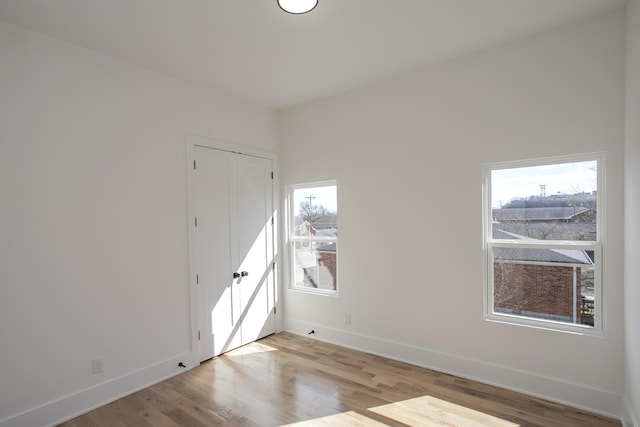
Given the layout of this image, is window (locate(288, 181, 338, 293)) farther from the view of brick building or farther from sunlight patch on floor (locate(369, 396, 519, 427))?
the view of brick building

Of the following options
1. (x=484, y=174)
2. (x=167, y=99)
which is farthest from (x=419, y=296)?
(x=167, y=99)

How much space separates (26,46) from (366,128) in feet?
9.76

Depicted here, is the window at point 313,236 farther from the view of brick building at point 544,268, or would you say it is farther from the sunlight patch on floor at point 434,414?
the view of brick building at point 544,268

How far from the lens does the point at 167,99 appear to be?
127 inches

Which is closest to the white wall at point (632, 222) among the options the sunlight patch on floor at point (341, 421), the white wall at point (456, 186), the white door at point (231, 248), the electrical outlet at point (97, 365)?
the white wall at point (456, 186)

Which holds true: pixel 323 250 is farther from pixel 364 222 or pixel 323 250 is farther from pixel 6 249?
pixel 6 249

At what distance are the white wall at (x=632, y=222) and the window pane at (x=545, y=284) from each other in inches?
11.5

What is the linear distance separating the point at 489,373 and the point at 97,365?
11.0 ft

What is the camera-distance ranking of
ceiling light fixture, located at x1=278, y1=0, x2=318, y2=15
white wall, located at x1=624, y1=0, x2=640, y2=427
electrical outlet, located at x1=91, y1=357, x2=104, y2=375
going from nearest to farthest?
white wall, located at x1=624, y1=0, x2=640, y2=427 → ceiling light fixture, located at x1=278, y1=0, x2=318, y2=15 → electrical outlet, located at x1=91, y1=357, x2=104, y2=375

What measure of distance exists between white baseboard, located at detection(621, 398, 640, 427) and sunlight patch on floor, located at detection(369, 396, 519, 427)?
0.66 metres

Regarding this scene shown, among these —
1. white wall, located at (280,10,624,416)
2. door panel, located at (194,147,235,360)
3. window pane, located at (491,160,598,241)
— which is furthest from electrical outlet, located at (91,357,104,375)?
window pane, located at (491,160,598,241)

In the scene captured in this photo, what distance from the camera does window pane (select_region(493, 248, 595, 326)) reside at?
256 centimetres

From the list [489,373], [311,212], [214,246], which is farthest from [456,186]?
[214,246]

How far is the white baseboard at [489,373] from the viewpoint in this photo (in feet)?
7.98
